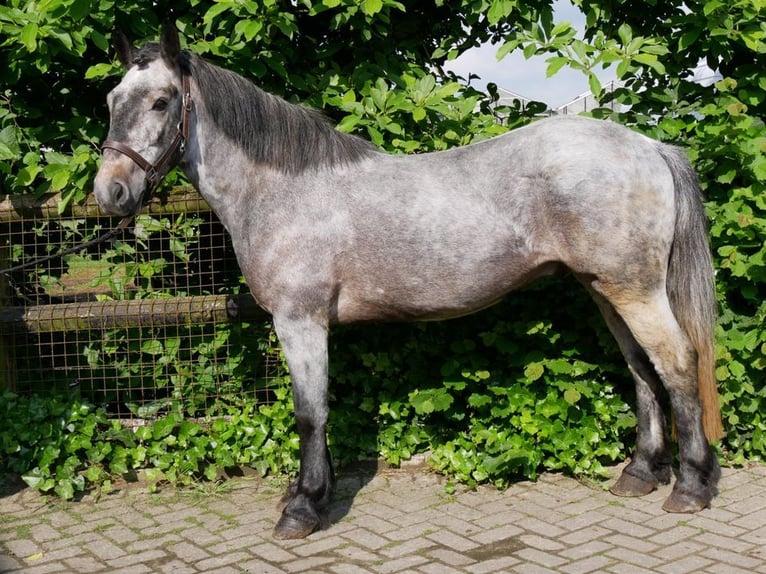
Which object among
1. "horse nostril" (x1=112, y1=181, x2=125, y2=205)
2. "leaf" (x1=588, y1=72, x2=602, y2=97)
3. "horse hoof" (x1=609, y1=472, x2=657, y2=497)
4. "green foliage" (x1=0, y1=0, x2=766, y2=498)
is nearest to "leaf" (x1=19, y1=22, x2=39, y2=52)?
"green foliage" (x1=0, y1=0, x2=766, y2=498)

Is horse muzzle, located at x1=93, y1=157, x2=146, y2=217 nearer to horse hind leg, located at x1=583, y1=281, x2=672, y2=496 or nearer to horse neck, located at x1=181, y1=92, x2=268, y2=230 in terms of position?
horse neck, located at x1=181, y1=92, x2=268, y2=230

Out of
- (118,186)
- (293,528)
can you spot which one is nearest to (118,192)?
(118,186)

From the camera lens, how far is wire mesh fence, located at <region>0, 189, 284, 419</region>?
499 centimetres

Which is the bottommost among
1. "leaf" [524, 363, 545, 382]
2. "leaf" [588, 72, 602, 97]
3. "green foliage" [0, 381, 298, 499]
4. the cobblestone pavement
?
the cobblestone pavement

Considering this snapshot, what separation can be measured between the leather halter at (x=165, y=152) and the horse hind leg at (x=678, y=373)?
2.16m

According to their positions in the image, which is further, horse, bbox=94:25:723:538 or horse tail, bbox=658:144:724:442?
horse tail, bbox=658:144:724:442

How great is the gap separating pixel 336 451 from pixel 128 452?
1242 mm

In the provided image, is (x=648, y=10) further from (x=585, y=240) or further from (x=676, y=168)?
(x=585, y=240)

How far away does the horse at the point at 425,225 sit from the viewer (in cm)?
391

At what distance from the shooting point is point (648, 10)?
527 cm

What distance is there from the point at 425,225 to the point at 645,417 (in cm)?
173

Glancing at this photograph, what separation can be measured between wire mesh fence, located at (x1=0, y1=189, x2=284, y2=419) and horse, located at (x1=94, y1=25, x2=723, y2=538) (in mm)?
1038

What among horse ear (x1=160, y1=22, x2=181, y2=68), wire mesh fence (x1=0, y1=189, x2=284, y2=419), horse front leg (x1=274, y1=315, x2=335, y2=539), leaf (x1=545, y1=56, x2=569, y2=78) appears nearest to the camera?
horse ear (x1=160, y1=22, x2=181, y2=68)

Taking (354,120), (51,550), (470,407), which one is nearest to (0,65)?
(354,120)
